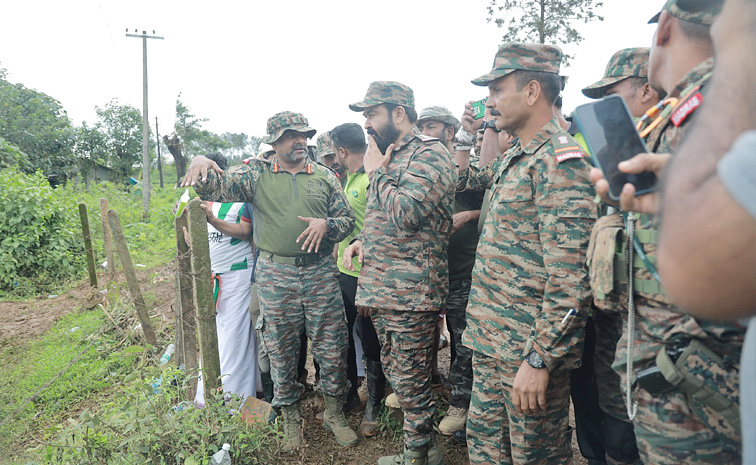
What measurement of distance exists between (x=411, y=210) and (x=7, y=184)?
970cm

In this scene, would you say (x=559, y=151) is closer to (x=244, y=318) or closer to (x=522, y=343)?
(x=522, y=343)

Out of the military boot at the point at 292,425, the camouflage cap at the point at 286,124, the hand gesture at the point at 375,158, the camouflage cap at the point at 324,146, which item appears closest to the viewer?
the hand gesture at the point at 375,158

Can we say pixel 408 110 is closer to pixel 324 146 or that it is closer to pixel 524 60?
pixel 524 60

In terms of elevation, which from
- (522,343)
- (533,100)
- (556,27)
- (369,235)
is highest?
(556,27)

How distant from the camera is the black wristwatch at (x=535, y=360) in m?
1.77

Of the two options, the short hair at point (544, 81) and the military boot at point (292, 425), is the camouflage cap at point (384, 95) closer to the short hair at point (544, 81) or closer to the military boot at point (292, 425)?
the short hair at point (544, 81)

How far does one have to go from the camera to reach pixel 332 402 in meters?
3.47

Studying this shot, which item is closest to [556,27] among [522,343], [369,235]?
[369,235]

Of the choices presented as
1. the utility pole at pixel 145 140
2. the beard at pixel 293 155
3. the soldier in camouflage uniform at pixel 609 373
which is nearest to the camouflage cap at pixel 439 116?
the beard at pixel 293 155

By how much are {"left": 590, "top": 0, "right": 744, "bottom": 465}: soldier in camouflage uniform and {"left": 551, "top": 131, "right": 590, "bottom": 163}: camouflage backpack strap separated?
37 cm

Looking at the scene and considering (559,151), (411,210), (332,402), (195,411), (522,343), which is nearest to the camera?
(559,151)

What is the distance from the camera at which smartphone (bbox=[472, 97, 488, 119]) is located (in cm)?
354

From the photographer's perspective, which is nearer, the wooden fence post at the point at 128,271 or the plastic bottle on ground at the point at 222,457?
the plastic bottle on ground at the point at 222,457

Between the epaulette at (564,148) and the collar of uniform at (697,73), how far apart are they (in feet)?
1.60
